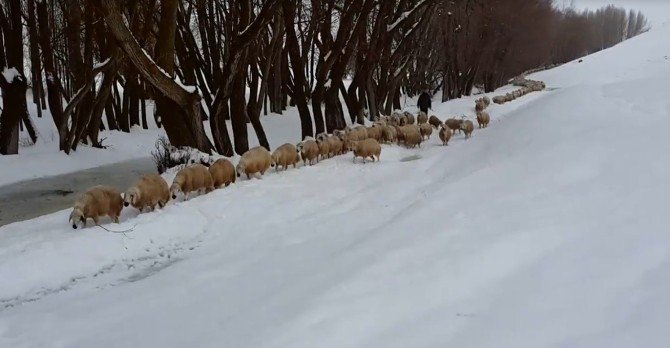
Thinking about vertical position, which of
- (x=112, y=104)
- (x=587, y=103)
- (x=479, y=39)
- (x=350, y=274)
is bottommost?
(x=350, y=274)

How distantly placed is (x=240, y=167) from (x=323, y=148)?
3.04 metres

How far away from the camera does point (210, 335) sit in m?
4.40

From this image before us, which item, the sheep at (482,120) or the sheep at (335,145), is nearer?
the sheep at (335,145)

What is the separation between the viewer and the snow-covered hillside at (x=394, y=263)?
3422 millimetres

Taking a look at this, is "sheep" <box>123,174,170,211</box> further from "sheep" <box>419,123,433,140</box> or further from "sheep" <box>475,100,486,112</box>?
"sheep" <box>475,100,486,112</box>

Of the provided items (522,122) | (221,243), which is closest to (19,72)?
(221,243)

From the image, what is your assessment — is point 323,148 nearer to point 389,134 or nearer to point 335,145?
point 335,145

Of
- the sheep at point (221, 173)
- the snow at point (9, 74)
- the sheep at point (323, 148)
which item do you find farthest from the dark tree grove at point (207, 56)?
the sheep at point (323, 148)

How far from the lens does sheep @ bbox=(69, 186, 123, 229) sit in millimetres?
7832

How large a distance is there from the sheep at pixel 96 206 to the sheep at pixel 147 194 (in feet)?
0.61

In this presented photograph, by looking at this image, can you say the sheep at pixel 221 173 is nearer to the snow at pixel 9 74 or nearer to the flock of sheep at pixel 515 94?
the snow at pixel 9 74

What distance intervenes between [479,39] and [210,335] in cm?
3810

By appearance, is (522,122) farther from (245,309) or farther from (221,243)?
(245,309)

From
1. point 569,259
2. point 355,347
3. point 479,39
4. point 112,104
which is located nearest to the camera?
point 355,347
